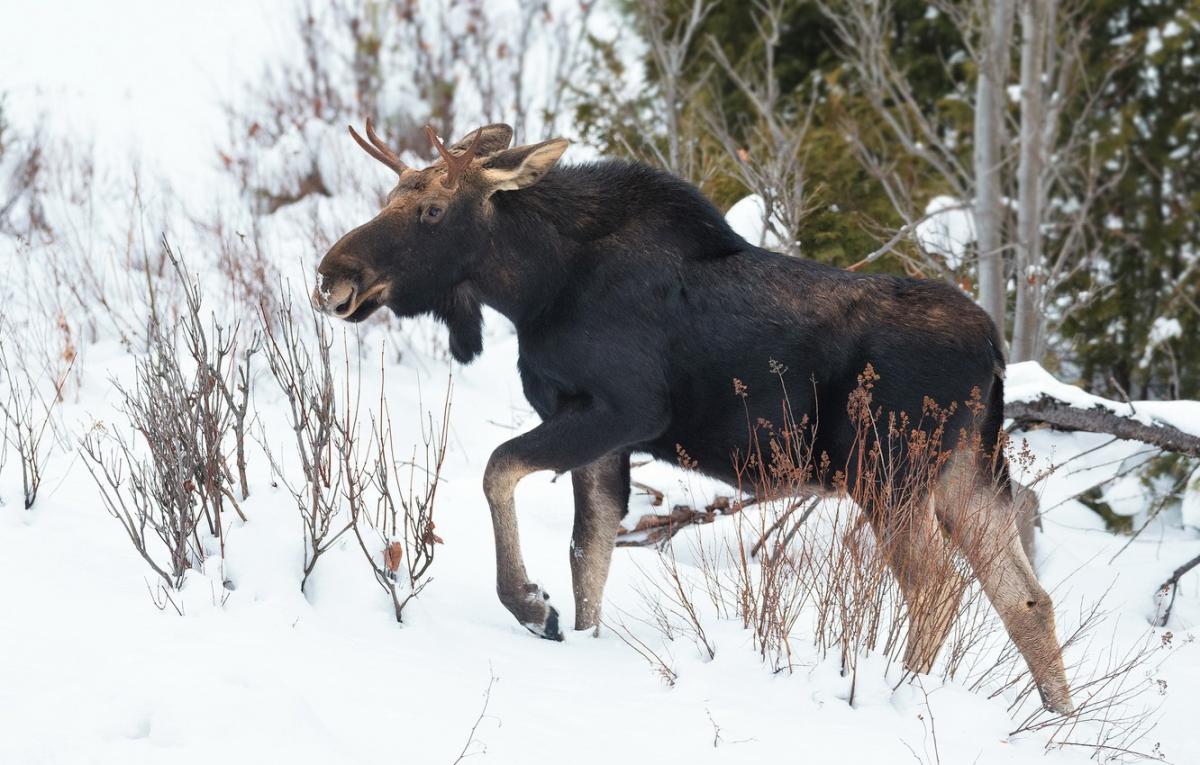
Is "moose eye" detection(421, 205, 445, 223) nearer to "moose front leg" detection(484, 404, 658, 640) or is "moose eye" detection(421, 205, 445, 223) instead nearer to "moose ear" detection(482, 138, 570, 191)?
"moose ear" detection(482, 138, 570, 191)

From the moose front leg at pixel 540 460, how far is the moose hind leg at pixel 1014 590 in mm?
1150

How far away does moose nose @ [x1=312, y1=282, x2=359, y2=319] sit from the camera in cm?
427

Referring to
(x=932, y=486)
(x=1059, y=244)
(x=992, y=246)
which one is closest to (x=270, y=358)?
(x=932, y=486)

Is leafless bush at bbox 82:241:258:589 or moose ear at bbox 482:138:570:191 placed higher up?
moose ear at bbox 482:138:570:191

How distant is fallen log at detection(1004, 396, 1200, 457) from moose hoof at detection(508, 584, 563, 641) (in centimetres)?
252

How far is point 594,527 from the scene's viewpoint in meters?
4.78

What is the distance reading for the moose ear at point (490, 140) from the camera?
4.83 metres

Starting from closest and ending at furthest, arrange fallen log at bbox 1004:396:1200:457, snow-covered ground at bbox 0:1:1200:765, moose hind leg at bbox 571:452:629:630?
snow-covered ground at bbox 0:1:1200:765 < moose hind leg at bbox 571:452:629:630 < fallen log at bbox 1004:396:1200:457

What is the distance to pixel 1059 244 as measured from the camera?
12883 millimetres

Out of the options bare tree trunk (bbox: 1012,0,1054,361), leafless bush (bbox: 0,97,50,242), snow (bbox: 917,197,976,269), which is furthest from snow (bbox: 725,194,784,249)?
leafless bush (bbox: 0,97,50,242)

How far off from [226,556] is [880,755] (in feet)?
7.50

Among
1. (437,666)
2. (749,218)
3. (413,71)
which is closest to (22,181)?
(413,71)

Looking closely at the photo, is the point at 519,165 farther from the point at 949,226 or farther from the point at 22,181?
the point at 22,181

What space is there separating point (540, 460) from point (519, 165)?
3.44ft
